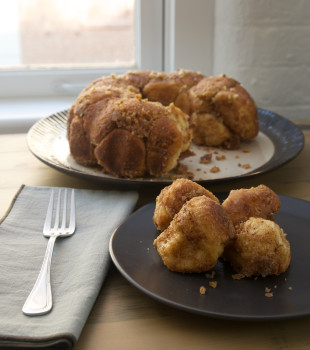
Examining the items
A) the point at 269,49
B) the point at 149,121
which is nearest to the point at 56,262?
the point at 149,121

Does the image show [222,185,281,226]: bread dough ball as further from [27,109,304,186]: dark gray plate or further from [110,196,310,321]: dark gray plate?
[27,109,304,186]: dark gray plate

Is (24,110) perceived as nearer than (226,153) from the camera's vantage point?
No

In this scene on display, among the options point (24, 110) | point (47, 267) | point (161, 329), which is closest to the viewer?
point (161, 329)

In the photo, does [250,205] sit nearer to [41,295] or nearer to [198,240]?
[198,240]

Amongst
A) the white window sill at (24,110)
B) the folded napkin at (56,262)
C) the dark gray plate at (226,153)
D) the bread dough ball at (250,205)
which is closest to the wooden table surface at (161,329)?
the folded napkin at (56,262)

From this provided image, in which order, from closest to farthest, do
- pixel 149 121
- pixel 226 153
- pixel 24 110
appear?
pixel 149 121
pixel 226 153
pixel 24 110

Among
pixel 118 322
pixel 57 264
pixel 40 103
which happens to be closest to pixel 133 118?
pixel 57 264

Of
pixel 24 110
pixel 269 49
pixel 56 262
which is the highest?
pixel 269 49

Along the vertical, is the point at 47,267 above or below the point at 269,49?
below
